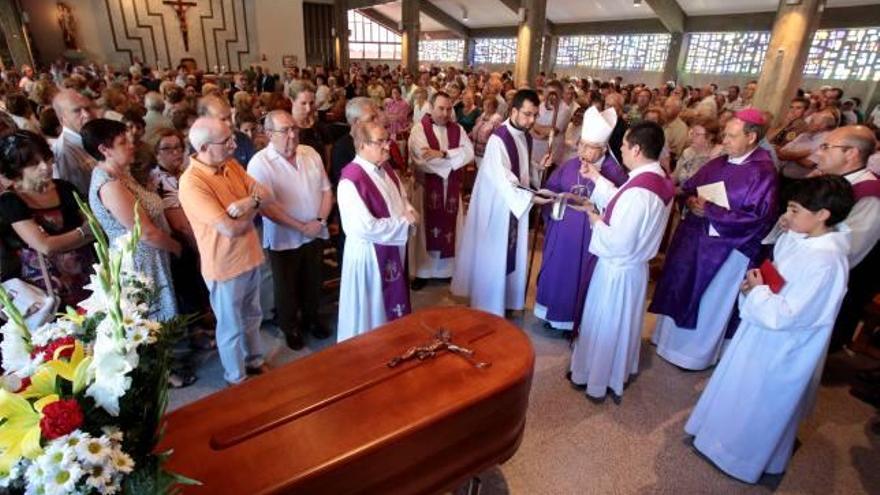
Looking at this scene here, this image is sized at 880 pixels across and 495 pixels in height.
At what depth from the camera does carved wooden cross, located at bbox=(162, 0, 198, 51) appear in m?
17.1

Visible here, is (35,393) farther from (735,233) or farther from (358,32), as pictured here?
(358,32)

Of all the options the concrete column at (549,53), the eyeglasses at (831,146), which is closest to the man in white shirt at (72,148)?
the eyeglasses at (831,146)

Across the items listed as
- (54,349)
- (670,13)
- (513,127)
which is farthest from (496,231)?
(670,13)

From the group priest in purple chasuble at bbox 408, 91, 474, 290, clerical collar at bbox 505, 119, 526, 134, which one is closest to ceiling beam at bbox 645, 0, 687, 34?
priest in purple chasuble at bbox 408, 91, 474, 290

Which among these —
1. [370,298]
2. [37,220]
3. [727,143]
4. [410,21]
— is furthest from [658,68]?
[37,220]

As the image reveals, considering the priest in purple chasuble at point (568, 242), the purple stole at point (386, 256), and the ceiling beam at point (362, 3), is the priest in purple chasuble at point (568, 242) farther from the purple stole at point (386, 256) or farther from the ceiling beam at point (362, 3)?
the ceiling beam at point (362, 3)

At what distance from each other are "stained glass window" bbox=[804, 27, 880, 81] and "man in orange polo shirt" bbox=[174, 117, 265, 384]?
16.2 m

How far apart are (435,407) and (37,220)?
2.51m

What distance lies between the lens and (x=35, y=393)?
954mm

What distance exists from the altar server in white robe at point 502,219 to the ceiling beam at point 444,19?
25.0m

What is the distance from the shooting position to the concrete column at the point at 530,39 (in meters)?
13.4

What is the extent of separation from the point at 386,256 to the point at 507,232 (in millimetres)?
1268

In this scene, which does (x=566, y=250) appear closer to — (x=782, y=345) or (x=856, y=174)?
(x=782, y=345)

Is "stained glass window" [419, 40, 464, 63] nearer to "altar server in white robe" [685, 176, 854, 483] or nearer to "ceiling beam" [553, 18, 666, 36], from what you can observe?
"ceiling beam" [553, 18, 666, 36]
